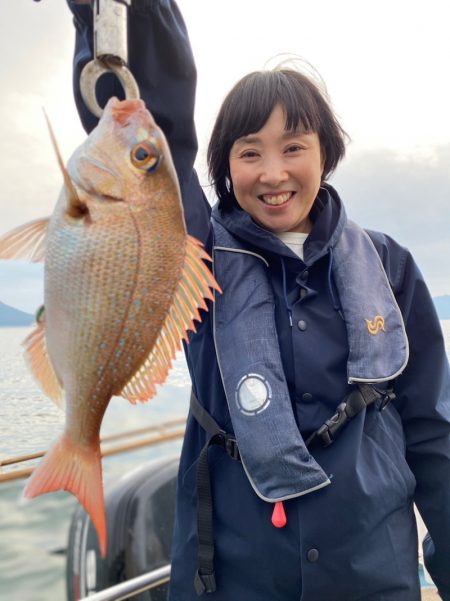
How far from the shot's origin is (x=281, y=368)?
77.5 inches

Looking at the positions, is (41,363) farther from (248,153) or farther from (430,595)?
(430,595)

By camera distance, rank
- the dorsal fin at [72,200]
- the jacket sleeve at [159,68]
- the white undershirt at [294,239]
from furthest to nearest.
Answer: the white undershirt at [294,239], the jacket sleeve at [159,68], the dorsal fin at [72,200]

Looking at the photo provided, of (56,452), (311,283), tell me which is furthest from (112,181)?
(311,283)

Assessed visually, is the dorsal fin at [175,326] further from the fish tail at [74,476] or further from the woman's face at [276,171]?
the woman's face at [276,171]

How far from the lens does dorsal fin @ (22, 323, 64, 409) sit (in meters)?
1.35

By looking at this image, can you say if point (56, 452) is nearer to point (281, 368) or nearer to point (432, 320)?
point (281, 368)

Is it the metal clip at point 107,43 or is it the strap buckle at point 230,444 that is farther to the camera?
the strap buckle at point 230,444

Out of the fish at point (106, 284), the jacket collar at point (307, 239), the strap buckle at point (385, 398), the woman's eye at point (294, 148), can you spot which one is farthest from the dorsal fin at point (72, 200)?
the strap buckle at point (385, 398)

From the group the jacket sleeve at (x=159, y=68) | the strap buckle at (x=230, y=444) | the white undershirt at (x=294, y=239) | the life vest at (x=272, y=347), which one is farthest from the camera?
the white undershirt at (x=294, y=239)

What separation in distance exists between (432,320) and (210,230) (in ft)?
3.58

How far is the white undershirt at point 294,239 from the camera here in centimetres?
230

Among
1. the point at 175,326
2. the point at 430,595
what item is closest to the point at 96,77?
the point at 175,326

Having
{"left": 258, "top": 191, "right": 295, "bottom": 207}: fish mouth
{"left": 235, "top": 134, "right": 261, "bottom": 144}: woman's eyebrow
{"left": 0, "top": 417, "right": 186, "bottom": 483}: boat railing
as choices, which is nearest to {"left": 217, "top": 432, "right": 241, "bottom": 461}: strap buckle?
{"left": 258, "top": 191, "right": 295, "bottom": 207}: fish mouth

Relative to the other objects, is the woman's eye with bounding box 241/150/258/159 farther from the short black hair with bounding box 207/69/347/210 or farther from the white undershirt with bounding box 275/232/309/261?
the white undershirt with bounding box 275/232/309/261
